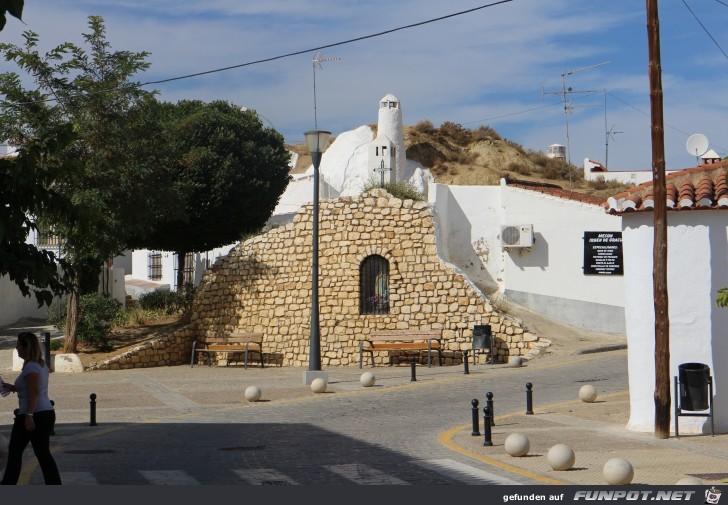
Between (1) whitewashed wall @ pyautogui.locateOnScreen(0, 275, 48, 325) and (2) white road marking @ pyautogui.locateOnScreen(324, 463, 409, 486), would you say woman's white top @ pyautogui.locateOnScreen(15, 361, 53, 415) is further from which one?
(1) whitewashed wall @ pyautogui.locateOnScreen(0, 275, 48, 325)

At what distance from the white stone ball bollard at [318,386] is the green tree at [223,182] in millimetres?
14697

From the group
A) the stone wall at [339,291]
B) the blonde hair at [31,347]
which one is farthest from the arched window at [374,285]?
the blonde hair at [31,347]

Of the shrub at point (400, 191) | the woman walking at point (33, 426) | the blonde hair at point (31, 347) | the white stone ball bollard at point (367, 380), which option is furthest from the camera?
the shrub at point (400, 191)

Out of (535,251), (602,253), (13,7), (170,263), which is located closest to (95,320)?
(535,251)

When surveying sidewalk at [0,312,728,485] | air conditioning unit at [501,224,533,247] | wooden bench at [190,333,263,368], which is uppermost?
air conditioning unit at [501,224,533,247]

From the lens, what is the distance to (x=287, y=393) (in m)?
22.4

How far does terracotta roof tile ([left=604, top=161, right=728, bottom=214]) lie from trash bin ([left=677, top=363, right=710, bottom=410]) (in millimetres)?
2522

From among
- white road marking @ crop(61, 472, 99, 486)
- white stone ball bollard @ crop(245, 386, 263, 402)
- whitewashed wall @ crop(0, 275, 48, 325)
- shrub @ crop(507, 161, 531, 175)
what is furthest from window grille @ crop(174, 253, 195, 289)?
white road marking @ crop(61, 472, 99, 486)

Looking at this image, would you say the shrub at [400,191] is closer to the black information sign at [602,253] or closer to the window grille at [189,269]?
the black information sign at [602,253]

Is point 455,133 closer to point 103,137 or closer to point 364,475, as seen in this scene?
point 103,137

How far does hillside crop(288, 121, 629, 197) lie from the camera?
191 ft

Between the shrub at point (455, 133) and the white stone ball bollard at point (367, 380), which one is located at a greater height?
the shrub at point (455, 133)

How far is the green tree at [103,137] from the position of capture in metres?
26.8

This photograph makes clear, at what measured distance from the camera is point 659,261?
1488 cm
